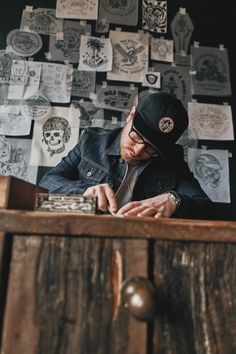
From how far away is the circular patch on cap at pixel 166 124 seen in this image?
3.16 ft

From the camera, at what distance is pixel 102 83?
158cm

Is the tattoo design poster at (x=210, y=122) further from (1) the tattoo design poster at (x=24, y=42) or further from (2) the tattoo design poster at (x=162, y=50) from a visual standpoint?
(1) the tattoo design poster at (x=24, y=42)

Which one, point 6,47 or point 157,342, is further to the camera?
point 6,47

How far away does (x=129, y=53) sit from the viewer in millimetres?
1627

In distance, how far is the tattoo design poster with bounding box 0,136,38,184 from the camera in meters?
1.46

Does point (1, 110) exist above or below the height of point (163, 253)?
above

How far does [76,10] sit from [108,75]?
0.37 metres

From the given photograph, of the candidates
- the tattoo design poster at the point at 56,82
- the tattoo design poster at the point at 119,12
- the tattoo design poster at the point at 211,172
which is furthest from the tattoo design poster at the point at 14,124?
the tattoo design poster at the point at 211,172

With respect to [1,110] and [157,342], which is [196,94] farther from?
[157,342]

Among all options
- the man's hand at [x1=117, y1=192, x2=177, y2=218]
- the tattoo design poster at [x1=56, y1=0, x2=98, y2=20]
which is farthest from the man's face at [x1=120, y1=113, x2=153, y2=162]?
the tattoo design poster at [x1=56, y1=0, x2=98, y2=20]

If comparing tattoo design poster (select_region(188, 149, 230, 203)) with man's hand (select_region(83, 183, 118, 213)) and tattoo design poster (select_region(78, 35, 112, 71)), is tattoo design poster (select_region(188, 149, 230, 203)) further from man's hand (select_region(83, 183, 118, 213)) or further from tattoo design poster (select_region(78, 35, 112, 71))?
man's hand (select_region(83, 183, 118, 213))

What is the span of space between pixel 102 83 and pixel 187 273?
1327mm

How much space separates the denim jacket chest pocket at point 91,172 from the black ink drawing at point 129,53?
662mm

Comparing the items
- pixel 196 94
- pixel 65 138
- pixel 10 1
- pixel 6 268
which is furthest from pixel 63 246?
pixel 10 1
